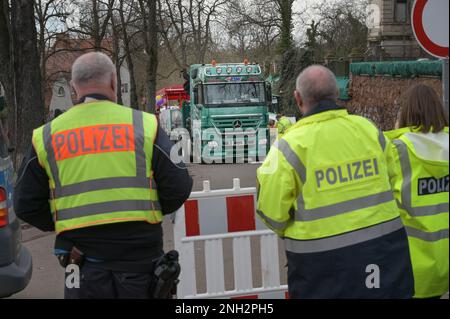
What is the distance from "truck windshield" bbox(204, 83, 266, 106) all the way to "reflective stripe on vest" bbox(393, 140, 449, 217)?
48.4 ft

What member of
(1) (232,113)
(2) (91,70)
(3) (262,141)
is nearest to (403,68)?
(3) (262,141)

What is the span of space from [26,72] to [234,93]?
7.82 metres

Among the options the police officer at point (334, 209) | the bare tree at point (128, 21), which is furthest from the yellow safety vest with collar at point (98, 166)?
the bare tree at point (128, 21)

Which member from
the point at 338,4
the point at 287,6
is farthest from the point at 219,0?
the point at 338,4

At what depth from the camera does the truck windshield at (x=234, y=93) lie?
18047 millimetres

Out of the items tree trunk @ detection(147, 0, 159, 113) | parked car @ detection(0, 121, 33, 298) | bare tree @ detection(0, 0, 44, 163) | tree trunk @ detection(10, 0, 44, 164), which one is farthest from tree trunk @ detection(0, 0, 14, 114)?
parked car @ detection(0, 121, 33, 298)

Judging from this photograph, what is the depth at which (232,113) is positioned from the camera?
17.9 metres

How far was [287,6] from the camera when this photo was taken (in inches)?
1437

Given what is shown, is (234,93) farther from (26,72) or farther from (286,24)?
(286,24)

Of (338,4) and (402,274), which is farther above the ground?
(338,4)

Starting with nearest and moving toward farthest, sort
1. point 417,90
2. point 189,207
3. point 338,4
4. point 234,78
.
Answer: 1. point 417,90
2. point 189,207
3. point 234,78
4. point 338,4

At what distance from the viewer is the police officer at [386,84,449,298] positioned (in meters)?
3.39
